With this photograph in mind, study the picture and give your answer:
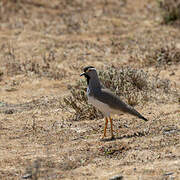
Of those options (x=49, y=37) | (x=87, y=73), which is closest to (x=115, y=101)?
(x=87, y=73)

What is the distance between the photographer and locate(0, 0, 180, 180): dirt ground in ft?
17.8

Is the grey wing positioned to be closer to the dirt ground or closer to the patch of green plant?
the dirt ground

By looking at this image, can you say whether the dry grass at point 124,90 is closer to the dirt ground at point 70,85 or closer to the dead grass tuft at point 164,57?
the dirt ground at point 70,85

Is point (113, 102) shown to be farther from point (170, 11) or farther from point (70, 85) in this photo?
point (170, 11)

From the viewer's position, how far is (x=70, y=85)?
981 centimetres

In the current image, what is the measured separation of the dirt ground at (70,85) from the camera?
5.44 m

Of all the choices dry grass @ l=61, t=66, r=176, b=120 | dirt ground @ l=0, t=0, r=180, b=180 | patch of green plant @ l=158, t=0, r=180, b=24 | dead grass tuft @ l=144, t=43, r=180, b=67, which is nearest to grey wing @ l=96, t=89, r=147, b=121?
dirt ground @ l=0, t=0, r=180, b=180

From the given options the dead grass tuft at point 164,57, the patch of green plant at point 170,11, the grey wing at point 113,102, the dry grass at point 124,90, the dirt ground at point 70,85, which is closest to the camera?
the dirt ground at point 70,85

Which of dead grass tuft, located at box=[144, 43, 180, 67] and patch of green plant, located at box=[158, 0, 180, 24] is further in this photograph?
patch of green plant, located at box=[158, 0, 180, 24]

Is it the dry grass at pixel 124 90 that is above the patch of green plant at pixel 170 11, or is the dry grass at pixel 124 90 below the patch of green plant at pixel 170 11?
below

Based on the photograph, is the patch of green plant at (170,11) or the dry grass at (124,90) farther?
the patch of green plant at (170,11)

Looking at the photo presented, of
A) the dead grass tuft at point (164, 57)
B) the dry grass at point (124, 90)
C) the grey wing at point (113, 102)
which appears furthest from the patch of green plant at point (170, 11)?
the grey wing at point (113, 102)

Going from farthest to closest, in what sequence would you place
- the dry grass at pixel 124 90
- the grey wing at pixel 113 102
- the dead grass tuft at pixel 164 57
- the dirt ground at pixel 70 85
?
1. the dead grass tuft at pixel 164 57
2. the dry grass at pixel 124 90
3. the grey wing at pixel 113 102
4. the dirt ground at pixel 70 85

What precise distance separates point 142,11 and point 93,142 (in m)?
10.4
